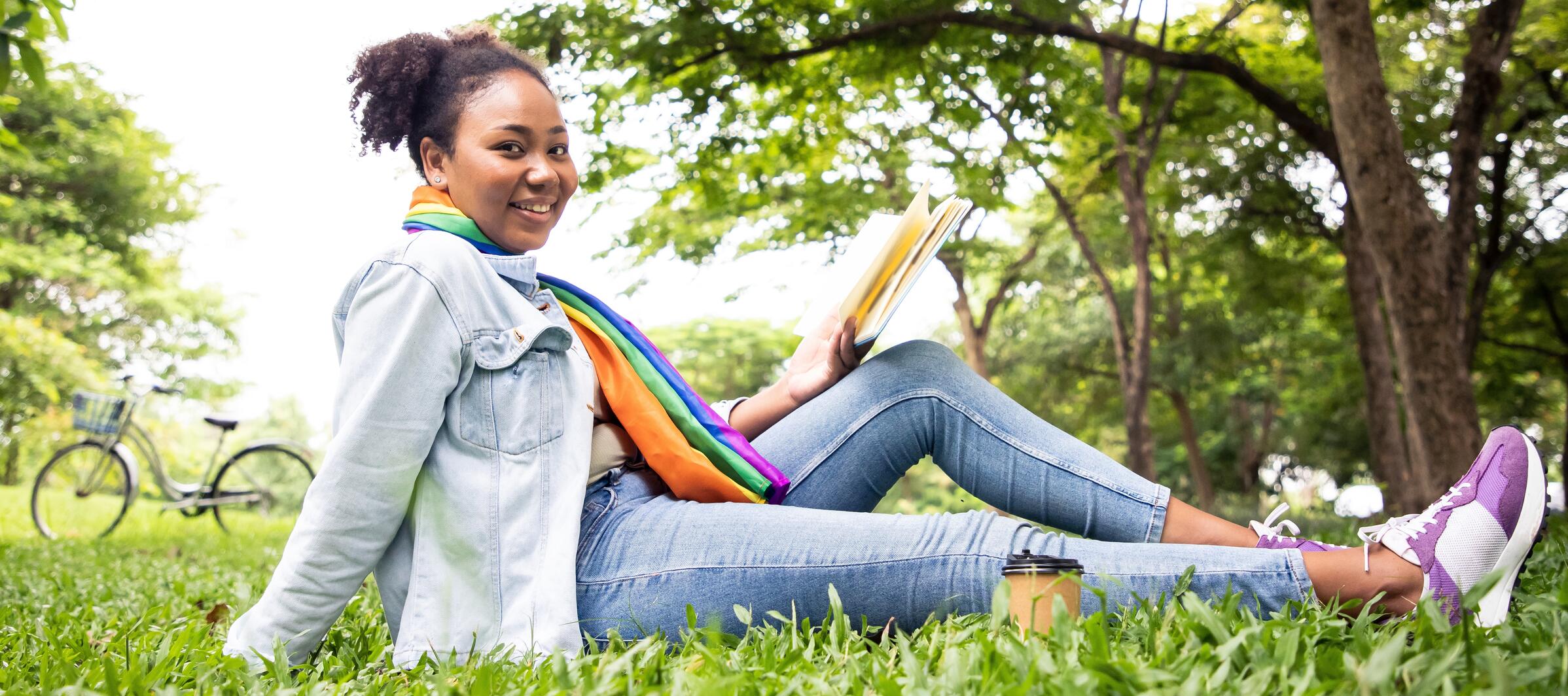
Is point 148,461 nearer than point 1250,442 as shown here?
Yes

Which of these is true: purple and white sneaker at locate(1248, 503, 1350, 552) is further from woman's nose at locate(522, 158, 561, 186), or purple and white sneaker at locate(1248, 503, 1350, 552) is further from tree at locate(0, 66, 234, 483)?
tree at locate(0, 66, 234, 483)

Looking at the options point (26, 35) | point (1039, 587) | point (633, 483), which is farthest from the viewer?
point (26, 35)

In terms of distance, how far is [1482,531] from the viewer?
68.8 inches

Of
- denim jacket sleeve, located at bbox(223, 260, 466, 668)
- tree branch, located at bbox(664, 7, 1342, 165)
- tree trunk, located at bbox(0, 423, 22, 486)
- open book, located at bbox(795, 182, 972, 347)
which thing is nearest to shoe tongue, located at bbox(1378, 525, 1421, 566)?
open book, located at bbox(795, 182, 972, 347)

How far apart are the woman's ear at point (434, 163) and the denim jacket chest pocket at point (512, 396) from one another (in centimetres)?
51

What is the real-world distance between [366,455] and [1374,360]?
9.07m

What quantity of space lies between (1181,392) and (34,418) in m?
19.7

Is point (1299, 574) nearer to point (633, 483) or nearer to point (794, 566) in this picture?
point (794, 566)

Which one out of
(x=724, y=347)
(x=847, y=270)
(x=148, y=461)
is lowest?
(x=148, y=461)

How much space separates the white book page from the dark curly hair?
78 centimetres

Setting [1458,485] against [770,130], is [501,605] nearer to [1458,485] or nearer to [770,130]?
[1458,485]

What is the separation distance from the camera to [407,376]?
Result: 5.80 ft

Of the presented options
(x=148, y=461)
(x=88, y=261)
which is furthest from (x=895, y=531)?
(x=88, y=261)

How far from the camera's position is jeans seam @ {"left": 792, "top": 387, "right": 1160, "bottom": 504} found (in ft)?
6.58
